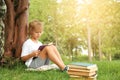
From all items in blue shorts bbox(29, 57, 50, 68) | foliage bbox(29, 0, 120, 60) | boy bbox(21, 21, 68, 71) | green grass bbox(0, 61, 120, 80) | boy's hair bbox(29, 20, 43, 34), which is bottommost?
green grass bbox(0, 61, 120, 80)

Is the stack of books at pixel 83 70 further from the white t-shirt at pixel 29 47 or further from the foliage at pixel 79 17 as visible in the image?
the foliage at pixel 79 17

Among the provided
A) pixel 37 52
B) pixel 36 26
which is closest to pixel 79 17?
pixel 36 26

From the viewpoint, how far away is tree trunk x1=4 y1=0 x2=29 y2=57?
7.74 metres

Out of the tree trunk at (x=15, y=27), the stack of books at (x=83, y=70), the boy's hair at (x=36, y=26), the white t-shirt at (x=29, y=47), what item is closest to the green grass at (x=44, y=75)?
the white t-shirt at (x=29, y=47)

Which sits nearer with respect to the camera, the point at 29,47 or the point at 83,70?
the point at 83,70

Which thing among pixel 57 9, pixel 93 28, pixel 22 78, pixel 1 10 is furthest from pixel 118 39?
pixel 22 78

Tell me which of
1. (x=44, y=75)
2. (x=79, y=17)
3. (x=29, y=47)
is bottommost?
(x=44, y=75)

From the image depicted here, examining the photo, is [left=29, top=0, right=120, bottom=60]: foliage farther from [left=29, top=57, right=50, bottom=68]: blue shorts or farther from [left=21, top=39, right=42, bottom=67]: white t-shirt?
[left=29, top=57, right=50, bottom=68]: blue shorts

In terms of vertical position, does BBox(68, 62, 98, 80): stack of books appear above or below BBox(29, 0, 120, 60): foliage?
below

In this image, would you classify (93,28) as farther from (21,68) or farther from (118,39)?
(21,68)

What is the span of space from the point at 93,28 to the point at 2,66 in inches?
917

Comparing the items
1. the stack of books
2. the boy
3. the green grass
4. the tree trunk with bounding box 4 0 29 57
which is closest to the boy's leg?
the boy

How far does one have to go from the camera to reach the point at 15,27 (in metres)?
7.94

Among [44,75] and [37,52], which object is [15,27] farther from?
[44,75]
